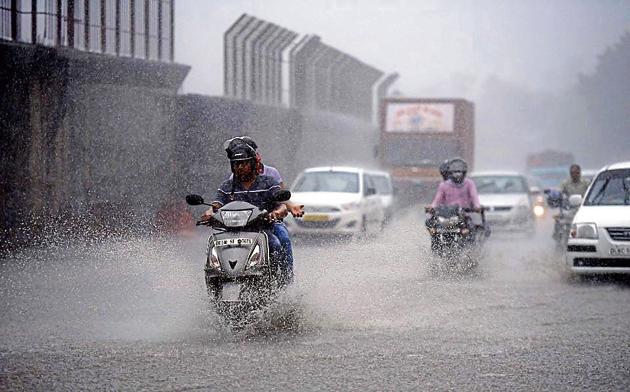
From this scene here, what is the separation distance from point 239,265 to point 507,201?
16.8m

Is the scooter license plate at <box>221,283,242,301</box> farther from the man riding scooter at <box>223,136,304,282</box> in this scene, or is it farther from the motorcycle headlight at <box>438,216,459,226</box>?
the motorcycle headlight at <box>438,216,459,226</box>

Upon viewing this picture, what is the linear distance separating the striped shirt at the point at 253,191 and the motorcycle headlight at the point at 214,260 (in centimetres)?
73

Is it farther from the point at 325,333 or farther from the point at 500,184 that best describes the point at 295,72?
the point at 325,333

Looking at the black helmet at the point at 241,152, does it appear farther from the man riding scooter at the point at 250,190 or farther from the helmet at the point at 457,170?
the helmet at the point at 457,170

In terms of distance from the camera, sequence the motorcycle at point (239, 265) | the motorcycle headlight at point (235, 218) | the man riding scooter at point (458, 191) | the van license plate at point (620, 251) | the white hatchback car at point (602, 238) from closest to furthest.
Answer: the motorcycle at point (239, 265)
the motorcycle headlight at point (235, 218)
the van license plate at point (620, 251)
the white hatchback car at point (602, 238)
the man riding scooter at point (458, 191)

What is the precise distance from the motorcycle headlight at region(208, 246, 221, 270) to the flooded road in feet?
1.82

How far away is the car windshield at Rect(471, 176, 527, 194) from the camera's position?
82.4ft

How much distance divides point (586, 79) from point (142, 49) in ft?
275

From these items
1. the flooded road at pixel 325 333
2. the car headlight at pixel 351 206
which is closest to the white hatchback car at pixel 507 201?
the car headlight at pixel 351 206

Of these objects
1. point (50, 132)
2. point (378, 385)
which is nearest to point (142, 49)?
point (50, 132)

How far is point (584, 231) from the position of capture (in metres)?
13.1

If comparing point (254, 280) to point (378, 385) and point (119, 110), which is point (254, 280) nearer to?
point (378, 385)

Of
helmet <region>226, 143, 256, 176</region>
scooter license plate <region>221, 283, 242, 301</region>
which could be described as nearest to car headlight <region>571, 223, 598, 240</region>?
helmet <region>226, 143, 256, 176</region>

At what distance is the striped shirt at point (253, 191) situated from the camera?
8.77m
